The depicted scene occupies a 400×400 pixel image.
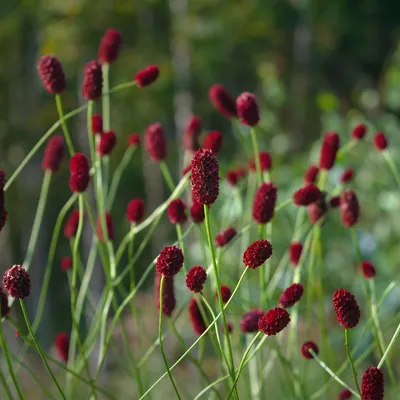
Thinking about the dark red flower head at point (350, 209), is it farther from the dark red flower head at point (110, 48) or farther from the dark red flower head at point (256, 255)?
the dark red flower head at point (110, 48)

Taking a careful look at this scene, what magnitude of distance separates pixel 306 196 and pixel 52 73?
0.40 metres

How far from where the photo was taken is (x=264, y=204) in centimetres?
98

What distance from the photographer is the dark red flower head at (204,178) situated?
29.7 inches

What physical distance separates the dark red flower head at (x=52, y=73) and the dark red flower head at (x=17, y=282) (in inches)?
15.2

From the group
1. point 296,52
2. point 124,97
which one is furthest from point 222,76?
point 124,97

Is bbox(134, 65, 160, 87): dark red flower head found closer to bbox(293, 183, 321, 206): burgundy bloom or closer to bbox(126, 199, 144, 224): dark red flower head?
bbox(126, 199, 144, 224): dark red flower head

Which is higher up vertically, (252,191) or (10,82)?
(10,82)

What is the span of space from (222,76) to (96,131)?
1541 cm

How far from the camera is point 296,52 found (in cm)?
A: 1639

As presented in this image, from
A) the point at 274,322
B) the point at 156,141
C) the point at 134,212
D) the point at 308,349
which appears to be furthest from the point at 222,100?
the point at 274,322

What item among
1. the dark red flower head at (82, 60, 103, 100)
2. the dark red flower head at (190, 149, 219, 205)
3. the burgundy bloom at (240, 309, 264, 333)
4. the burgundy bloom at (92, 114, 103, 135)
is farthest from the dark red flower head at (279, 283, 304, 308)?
the burgundy bloom at (92, 114, 103, 135)

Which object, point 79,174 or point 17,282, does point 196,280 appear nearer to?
point 17,282

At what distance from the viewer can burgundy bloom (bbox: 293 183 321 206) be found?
1048mm

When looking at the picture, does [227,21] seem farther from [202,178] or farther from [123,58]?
[202,178]
